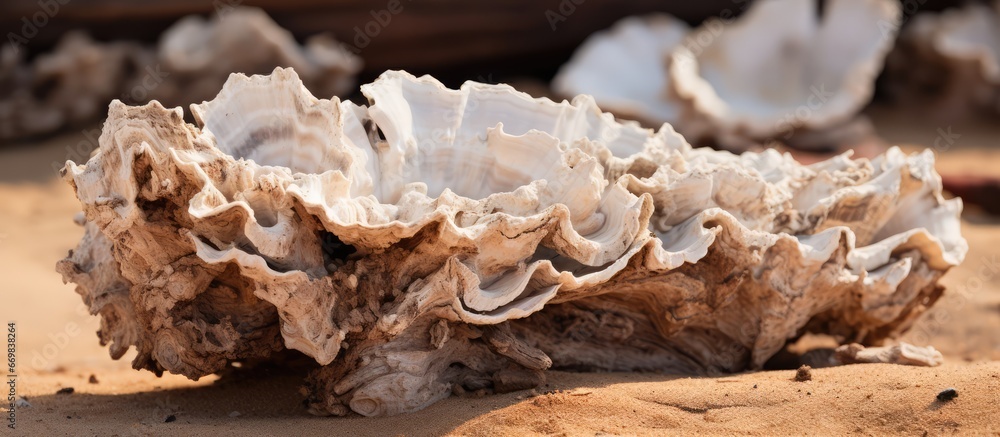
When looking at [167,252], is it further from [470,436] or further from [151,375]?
[151,375]

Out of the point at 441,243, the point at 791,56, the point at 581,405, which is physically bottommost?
the point at 581,405

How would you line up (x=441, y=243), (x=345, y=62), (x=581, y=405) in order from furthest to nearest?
(x=345, y=62) → (x=581, y=405) → (x=441, y=243)

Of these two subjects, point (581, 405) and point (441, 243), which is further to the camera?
point (581, 405)

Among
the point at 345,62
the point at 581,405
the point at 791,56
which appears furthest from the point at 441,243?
the point at 791,56

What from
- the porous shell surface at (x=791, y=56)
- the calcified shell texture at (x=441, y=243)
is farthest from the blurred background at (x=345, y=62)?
the calcified shell texture at (x=441, y=243)

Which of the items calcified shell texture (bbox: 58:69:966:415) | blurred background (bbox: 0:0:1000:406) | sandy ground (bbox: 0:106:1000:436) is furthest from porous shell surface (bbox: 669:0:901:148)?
calcified shell texture (bbox: 58:69:966:415)

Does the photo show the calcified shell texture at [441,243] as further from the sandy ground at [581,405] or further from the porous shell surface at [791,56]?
the porous shell surface at [791,56]

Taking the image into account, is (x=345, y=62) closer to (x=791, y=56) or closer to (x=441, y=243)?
(x=791, y=56)

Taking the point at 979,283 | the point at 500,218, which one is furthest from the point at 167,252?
the point at 979,283
